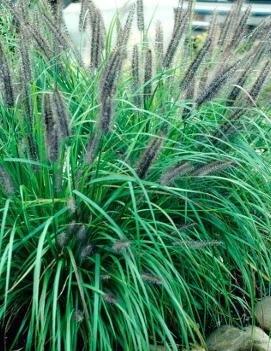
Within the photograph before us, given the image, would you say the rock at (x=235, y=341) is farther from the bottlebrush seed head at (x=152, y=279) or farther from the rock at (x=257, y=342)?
the bottlebrush seed head at (x=152, y=279)

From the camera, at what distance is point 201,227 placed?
310cm

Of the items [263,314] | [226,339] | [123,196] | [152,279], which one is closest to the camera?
[152,279]

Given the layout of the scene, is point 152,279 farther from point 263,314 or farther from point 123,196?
point 263,314

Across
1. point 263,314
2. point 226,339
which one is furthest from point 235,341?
point 263,314

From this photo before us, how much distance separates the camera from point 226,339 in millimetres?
3219

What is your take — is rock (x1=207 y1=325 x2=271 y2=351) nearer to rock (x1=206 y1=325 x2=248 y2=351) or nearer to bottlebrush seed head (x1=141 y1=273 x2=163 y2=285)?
rock (x1=206 y1=325 x2=248 y2=351)

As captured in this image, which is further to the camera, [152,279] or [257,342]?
[257,342]

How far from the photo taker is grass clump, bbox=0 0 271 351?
2637 millimetres

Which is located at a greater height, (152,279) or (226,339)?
(152,279)

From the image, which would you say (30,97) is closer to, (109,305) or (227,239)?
(109,305)

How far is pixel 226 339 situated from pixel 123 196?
876 millimetres

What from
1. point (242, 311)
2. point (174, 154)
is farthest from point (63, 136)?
point (242, 311)

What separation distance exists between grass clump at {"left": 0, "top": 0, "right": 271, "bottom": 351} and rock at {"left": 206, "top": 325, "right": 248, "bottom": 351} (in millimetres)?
51

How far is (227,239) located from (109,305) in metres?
0.72
